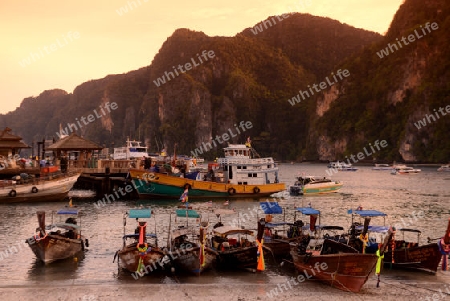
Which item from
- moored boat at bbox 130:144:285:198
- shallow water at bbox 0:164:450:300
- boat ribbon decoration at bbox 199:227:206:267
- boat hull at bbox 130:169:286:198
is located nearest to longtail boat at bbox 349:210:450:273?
shallow water at bbox 0:164:450:300

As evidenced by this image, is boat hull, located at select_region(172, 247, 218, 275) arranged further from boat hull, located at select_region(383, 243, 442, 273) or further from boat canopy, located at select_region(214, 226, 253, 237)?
boat hull, located at select_region(383, 243, 442, 273)

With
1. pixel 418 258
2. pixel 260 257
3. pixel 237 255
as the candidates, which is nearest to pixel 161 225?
pixel 237 255

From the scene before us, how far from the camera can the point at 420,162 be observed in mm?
175000

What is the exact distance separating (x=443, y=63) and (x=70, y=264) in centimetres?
18877

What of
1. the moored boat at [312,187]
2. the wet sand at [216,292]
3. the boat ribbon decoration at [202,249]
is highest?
the moored boat at [312,187]

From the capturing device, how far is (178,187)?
58.1 metres

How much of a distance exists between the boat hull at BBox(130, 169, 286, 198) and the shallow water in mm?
1342

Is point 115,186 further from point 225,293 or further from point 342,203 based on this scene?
point 225,293

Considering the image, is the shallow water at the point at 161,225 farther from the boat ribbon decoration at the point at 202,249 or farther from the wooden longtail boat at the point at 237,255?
the boat ribbon decoration at the point at 202,249

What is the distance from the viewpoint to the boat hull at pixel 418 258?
2469 cm

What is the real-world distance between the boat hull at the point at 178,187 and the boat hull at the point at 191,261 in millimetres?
33212

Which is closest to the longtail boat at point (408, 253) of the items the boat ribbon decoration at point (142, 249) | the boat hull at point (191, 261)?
the boat hull at point (191, 261)

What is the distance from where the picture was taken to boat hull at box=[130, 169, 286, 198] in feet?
188

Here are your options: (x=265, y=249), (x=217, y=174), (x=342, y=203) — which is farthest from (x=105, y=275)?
(x=342, y=203)
